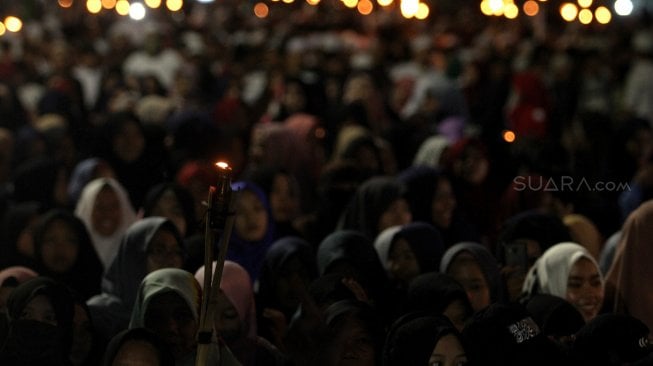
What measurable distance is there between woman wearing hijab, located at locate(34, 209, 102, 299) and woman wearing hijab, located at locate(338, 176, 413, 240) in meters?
1.77

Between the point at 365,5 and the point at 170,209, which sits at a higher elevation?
the point at 365,5

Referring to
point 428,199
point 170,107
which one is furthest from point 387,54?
point 428,199

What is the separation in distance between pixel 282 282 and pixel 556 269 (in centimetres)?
143

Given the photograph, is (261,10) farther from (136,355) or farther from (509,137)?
(136,355)

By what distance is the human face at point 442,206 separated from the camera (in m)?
10.8

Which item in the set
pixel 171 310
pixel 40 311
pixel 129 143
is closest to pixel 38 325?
pixel 40 311

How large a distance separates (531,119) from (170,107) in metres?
3.62

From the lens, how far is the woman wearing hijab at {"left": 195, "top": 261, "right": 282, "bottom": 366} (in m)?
8.07

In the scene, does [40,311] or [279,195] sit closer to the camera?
[40,311]

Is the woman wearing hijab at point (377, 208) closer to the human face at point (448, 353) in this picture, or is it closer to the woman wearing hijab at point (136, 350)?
the human face at point (448, 353)

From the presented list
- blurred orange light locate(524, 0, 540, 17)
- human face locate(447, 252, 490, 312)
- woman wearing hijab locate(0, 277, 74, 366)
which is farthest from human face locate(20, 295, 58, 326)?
blurred orange light locate(524, 0, 540, 17)

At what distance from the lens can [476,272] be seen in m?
8.85

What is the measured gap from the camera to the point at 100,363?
792 cm

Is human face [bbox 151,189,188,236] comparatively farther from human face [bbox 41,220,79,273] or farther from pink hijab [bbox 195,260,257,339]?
pink hijab [bbox 195,260,257,339]
